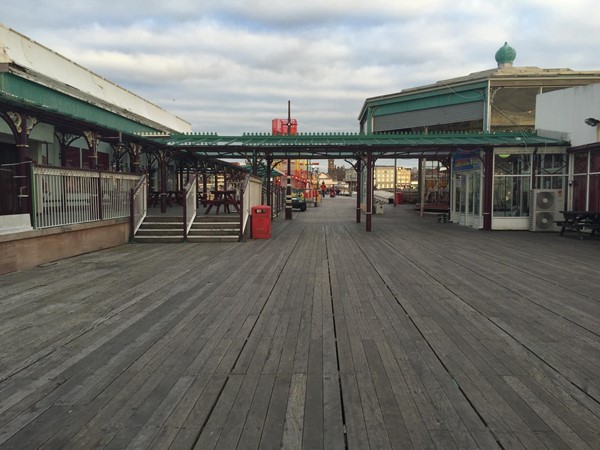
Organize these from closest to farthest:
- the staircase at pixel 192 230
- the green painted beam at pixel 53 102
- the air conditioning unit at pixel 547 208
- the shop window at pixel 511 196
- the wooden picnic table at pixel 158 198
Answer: the green painted beam at pixel 53 102 → the staircase at pixel 192 230 → the air conditioning unit at pixel 547 208 → the shop window at pixel 511 196 → the wooden picnic table at pixel 158 198

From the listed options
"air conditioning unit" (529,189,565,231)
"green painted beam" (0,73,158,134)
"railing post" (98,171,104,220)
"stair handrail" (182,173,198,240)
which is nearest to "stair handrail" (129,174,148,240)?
"stair handrail" (182,173,198,240)

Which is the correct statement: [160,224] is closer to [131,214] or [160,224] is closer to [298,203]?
[131,214]

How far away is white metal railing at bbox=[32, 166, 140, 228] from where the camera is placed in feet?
29.3

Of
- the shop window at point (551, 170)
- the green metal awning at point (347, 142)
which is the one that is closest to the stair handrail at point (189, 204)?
the green metal awning at point (347, 142)

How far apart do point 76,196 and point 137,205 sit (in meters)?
3.19

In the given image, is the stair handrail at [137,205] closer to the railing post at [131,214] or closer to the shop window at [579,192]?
the railing post at [131,214]

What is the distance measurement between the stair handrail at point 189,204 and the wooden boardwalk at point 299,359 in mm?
5139

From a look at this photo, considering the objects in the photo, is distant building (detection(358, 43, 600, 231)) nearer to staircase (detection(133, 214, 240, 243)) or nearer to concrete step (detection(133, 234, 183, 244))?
staircase (detection(133, 214, 240, 243))

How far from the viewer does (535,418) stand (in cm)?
291

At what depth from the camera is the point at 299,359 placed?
12.9ft

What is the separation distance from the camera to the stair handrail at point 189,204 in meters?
13.1

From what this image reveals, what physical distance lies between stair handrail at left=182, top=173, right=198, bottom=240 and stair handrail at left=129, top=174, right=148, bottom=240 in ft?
4.37

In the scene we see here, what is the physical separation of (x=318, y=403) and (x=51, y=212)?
26.7 feet

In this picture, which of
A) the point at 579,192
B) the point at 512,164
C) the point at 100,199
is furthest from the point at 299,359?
the point at 512,164
